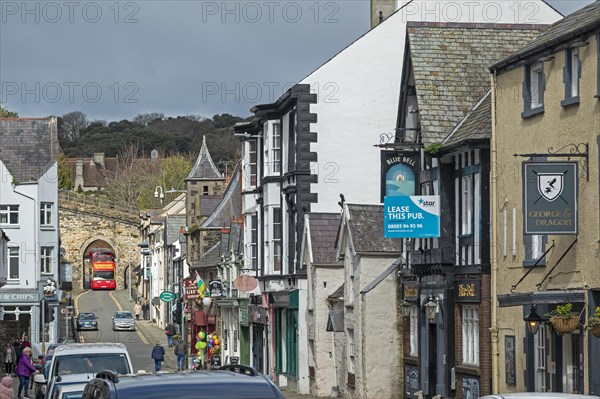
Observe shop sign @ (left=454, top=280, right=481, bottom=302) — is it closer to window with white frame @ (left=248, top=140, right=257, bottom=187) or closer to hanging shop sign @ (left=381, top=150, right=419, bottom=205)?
hanging shop sign @ (left=381, top=150, right=419, bottom=205)

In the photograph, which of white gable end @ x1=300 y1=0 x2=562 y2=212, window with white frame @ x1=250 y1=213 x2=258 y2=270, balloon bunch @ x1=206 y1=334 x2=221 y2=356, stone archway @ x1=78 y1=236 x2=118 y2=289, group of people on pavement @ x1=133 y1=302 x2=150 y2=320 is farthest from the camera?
stone archway @ x1=78 y1=236 x2=118 y2=289

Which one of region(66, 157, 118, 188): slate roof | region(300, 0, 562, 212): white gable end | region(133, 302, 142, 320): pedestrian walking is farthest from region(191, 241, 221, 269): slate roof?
region(66, 157, 118, 188): slate roof

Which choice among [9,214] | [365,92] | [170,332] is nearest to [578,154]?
[365,92]

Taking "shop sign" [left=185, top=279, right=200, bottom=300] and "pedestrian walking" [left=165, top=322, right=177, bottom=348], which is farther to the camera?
"pedestrian walking" [left=165, top=322, right=177, bottom=348]

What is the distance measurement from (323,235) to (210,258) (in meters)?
29.0

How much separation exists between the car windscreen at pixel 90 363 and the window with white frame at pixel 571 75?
916 cm

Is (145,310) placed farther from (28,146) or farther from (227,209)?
(28,146)

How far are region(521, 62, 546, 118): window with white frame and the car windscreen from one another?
9.30 metres

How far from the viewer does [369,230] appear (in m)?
36.9

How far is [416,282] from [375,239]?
3483 millimetres

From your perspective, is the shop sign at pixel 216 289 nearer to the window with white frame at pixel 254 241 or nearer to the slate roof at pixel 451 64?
the window with white frame at pixel 254 241

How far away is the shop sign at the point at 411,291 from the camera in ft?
110

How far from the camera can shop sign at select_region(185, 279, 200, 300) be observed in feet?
215

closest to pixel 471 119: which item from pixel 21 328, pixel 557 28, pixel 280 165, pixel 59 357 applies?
pixel 557 28
